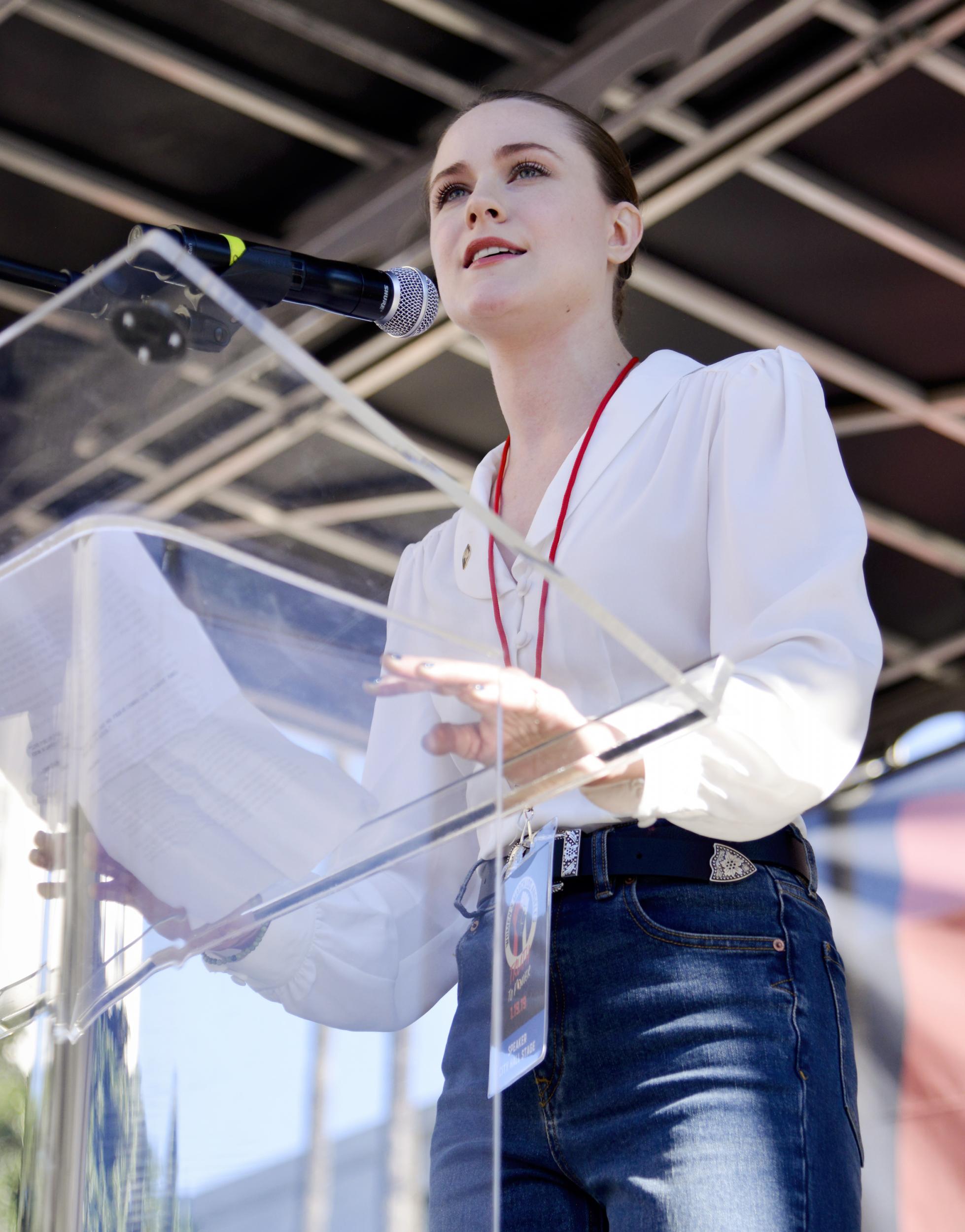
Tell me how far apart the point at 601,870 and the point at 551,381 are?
0.51m

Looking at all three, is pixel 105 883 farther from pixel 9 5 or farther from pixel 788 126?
pixel 788 126

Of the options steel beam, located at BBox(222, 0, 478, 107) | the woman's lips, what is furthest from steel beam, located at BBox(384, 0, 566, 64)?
the woman's lips

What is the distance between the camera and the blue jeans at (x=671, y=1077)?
1.04 metres

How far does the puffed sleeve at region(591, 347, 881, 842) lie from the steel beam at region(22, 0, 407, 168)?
3334 millimetres

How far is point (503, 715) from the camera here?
92cm

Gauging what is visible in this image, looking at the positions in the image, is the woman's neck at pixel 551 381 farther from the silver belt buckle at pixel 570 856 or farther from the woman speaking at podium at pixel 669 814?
the silver belt buckle at pixel 570 856

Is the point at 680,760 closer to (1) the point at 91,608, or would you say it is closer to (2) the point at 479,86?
(1) the point at 91,608

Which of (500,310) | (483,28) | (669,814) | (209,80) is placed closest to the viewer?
(669,814)

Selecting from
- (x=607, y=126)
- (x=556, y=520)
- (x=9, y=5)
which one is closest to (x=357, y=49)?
(x=607, y=126)

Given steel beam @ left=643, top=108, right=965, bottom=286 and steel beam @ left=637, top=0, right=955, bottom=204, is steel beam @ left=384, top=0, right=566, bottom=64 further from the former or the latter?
steel beam @ left=637, top=0, right=955, bottom=204

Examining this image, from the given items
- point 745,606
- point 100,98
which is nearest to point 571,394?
point 745,606

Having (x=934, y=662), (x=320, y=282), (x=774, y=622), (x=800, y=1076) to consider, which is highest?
(x=934, y=662)

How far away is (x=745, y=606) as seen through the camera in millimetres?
1161

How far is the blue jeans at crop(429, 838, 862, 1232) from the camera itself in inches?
40.9
